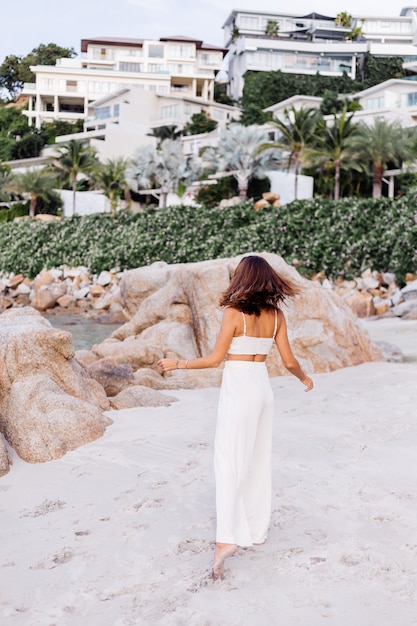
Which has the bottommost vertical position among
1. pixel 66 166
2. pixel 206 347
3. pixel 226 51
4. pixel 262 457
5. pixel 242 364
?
pixel 206 347

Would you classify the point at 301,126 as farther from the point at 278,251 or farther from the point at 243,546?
the point at 243,546

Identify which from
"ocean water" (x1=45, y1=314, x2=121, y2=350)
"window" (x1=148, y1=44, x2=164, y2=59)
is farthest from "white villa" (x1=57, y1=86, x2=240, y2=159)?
"ocean water" (x1=45, y1=314, x2=121, y2=350)

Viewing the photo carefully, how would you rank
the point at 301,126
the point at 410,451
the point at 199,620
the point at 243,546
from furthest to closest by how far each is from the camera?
the point at 301,126 → the point at 410,451 → the point at 243,546 → the point at 199,620

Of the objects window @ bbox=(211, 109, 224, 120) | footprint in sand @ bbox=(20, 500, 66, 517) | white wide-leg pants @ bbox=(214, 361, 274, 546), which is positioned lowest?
footprint in sand @ bbox=(20, 500, 66, 517)

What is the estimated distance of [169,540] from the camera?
14.1 feet

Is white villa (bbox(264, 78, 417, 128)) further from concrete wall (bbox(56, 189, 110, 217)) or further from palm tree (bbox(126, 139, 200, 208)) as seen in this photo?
concrete wall (bbox(56, 189, 110, 217))

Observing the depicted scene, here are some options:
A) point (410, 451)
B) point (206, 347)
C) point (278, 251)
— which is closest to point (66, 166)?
point (278, 251)

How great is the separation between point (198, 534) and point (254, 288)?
1626 mm

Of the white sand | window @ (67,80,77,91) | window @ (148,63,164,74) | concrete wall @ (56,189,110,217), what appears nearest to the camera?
the white sand

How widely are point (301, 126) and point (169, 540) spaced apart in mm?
37565

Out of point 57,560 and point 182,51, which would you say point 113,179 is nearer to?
point 182,51

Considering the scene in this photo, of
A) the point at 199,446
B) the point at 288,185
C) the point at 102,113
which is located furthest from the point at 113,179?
the point at 199,446

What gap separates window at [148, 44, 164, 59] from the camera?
92.2 metres

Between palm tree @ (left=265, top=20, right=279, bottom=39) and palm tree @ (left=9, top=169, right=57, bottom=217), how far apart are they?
172ft
